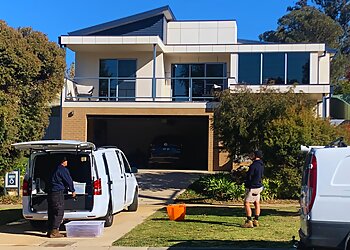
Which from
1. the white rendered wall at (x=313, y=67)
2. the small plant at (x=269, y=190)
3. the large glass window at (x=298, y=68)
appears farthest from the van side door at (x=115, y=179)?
the white rendered wall at (x=313, y=67)

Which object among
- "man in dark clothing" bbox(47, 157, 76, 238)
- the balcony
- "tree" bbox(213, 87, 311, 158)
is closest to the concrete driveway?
"man in dark clothing" bbox(47, 157, 76, 238)

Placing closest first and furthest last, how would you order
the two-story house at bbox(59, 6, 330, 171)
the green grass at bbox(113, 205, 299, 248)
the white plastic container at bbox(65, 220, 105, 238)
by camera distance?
1. the green grass at bbox(113, 205, 299, 248)
2. the white plastic container at bbox(65, 220, 105, 238)
3. the two-story house at bbox(59, 6, 330, 171)

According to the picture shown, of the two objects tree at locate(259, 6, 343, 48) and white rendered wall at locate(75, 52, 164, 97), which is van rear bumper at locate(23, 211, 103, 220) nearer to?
white rendered wall at locate(75, 52, 164, 97)

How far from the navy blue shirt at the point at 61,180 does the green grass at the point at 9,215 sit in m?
3.12

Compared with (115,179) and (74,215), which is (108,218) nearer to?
(74,215)

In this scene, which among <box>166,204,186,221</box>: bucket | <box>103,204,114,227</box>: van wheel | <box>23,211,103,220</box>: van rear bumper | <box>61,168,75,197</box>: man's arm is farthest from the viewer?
<box>166,204,186,221</box>: bucket

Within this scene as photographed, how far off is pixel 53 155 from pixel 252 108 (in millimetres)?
8000

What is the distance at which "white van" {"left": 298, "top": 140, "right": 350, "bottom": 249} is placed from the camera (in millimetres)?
7301

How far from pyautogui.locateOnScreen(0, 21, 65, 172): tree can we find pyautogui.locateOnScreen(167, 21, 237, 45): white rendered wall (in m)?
14.5

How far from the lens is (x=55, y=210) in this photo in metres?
11.9

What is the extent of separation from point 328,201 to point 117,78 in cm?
2209

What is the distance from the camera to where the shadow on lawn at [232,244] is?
1056 cm

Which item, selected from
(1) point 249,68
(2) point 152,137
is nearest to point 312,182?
(1) point 249,68

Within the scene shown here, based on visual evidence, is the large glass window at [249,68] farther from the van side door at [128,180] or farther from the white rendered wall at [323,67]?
the van side door at [128,180]
